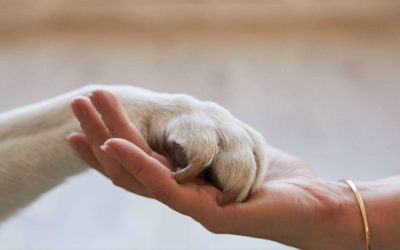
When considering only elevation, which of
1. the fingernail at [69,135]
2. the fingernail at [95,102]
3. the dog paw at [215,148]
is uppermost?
the fingernail at [95,102]

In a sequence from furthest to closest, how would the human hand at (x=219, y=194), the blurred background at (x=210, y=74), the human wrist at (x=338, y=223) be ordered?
1. the blurred background at (x=210, y=74)
2. the human wrist at (x=338, y=223)
3. the human hand at (x=219, y=194)

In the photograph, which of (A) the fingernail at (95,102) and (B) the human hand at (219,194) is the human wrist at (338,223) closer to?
(B) the human hand at (219,194)

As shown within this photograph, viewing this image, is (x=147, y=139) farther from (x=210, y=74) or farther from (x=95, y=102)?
(x=210, y=74)

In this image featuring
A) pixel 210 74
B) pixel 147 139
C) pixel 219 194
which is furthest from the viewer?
pixel 210 74

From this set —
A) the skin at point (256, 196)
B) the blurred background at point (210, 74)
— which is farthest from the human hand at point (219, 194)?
the blurred background at point (210, 74)

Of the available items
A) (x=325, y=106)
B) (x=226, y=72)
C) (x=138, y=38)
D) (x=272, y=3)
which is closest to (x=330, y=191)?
(x=325, y=106)

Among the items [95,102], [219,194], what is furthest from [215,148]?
[95,102]

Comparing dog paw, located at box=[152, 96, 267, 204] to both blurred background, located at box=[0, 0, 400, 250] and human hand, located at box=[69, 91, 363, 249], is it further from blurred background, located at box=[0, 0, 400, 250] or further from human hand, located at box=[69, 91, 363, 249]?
blurred background, located at box=[0, 0, 400, 250]
